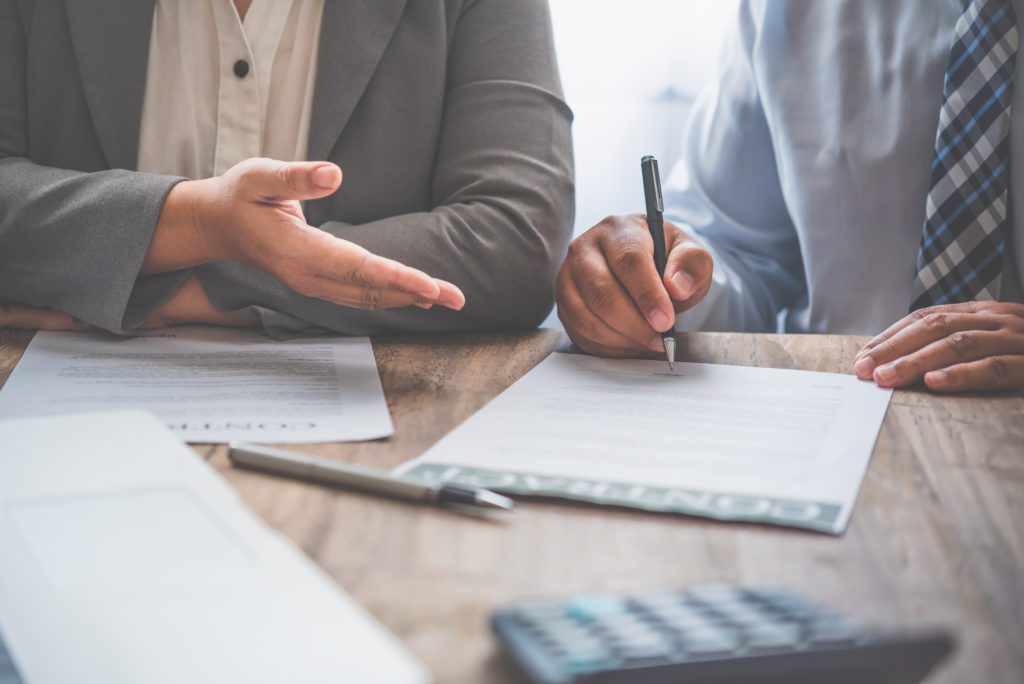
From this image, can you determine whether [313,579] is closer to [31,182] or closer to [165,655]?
[165,655]

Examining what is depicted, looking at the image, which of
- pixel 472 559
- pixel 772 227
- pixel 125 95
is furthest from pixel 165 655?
pixel 772 227

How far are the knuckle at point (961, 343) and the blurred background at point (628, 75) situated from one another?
109 centimetres

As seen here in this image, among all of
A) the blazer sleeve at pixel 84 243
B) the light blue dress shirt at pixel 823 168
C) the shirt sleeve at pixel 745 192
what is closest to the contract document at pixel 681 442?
the blazer sleeve at pixel 84 243

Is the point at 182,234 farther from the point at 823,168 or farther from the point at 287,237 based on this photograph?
the point at 823,168

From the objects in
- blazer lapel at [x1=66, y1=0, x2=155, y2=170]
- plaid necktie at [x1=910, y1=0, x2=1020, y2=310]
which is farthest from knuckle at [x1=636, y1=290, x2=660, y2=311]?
blazer lapel at [x1=66, y1=0, x2=155, y2=170]

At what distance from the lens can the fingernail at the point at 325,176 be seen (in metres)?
0.67

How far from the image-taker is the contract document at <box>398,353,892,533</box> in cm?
49

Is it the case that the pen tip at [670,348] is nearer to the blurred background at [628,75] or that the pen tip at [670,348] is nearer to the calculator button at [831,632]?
the calculator button at [831,632]

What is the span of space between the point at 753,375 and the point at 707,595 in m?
0.44

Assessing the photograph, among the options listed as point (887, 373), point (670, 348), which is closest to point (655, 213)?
point (670, 348)

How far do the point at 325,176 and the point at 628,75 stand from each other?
47.9 inches

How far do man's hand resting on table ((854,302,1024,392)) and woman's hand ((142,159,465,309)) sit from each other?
36 centimetres

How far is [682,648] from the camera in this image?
0.97 ft

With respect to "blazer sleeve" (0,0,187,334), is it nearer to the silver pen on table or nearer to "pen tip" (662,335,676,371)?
the silver pen on table
